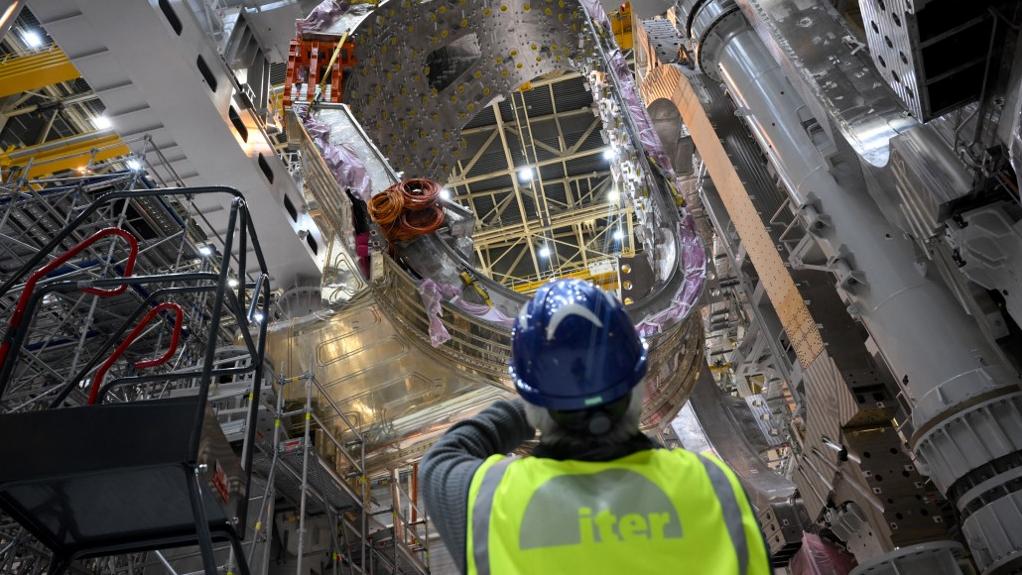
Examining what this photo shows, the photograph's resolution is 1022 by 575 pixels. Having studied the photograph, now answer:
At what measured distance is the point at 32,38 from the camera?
534 inches

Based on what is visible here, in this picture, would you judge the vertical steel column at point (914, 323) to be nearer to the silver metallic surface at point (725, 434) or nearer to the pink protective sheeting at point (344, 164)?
the silver metallic surface at point (725, 434)

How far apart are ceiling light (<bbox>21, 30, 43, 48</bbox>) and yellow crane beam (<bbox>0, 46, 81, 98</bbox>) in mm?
1036

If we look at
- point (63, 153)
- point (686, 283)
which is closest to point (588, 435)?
point (686, 283)

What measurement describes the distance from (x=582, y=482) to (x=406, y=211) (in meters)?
4.33

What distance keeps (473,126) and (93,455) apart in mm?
15905

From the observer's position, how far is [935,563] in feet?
15.6

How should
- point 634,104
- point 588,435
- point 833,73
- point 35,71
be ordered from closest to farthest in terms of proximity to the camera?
point 588,435, point 833,73, point 634,104, point 35,71

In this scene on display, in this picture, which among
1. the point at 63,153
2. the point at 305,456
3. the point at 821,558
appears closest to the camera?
the point at 305,456

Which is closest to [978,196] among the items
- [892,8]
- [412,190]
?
[892,8]

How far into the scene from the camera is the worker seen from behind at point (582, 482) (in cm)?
145

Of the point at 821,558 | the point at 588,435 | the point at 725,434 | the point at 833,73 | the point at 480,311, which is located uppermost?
the point at 833,73

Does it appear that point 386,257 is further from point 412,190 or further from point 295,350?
point 295,350

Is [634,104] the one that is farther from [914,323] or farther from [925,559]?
[925,559]

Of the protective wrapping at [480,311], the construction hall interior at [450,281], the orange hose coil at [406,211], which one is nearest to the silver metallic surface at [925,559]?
the construction hall interior at [450,281]
